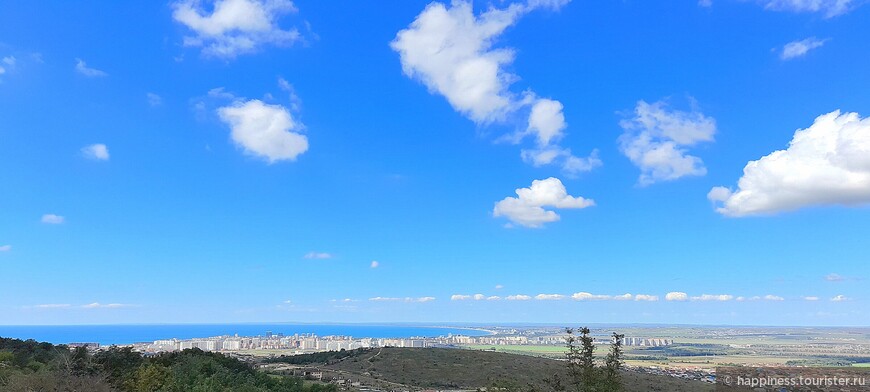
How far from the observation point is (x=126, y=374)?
30359 mm

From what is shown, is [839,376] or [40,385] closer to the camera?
[40,385]

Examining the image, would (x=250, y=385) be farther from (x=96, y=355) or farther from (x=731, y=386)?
(x=731, y=386)

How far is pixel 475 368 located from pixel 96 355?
129ft

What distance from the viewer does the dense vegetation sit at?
79.4 ft

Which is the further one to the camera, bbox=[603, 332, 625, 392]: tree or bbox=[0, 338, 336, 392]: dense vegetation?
bbox=[0, 338, 336, 392]: dense vegetation

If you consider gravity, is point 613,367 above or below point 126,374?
above

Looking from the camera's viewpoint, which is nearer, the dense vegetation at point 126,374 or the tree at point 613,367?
the tree at point 613,367

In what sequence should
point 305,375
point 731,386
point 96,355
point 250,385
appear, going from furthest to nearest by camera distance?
point 305,375 < point 731,386 < point 96,355 < point 250,385

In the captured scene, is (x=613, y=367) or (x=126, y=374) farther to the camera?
(x=126, y=374)

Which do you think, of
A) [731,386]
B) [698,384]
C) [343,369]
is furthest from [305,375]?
[698,384]

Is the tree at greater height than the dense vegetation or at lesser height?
greater

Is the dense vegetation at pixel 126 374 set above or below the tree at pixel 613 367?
below

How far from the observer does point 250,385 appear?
104 ft

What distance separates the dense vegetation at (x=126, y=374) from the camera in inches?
952
